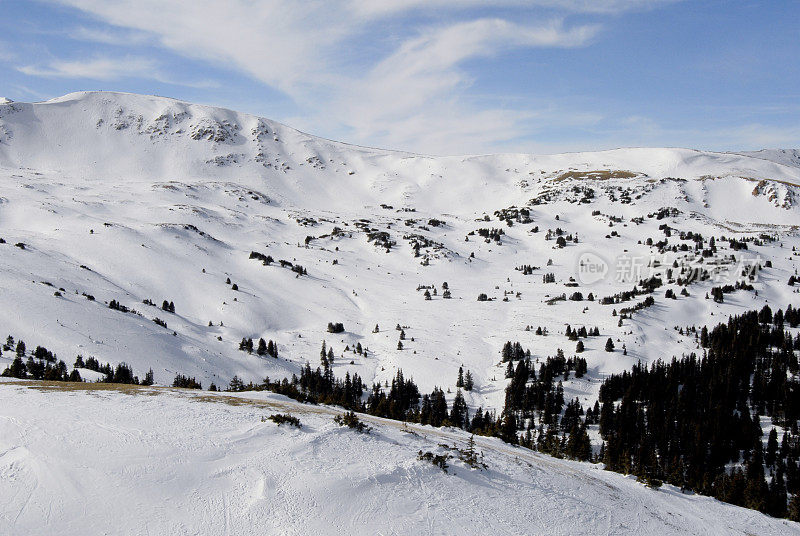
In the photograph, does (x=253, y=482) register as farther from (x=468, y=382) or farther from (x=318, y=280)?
(x=318, y=280)

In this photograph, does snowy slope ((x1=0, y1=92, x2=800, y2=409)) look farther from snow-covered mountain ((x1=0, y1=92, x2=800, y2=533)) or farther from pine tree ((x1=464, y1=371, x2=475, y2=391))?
pine tree ((x1=464, y1=371, x2=475, y2=391))

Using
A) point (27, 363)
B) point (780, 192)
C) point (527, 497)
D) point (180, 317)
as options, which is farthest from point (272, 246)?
point (780, 192)

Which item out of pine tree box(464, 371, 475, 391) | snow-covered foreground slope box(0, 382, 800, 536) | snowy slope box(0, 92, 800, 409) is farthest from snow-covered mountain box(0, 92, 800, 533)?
pine tree box(464, 371, 475, 391)

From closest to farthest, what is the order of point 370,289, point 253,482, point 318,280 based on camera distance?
point 253,482 < point 318,280 < point 370,289

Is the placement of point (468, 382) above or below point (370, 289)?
below

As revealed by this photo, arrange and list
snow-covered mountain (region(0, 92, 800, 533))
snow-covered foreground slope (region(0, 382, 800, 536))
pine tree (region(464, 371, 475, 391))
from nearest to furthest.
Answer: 1. snow-covered foreground slope (region(0, 382, 800, 536))
2. snow-covered mountain (region(0, 92, 800, 533))
3. pine tree (region(464, 371, 475, 391))

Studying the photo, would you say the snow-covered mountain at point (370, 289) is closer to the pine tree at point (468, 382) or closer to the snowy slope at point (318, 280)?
the snowy slope at point (318, 280)

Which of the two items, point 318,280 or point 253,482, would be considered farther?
point 318,280

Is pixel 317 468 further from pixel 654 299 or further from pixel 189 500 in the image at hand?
pixel 654 299

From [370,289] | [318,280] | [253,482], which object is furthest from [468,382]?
[253,482]
